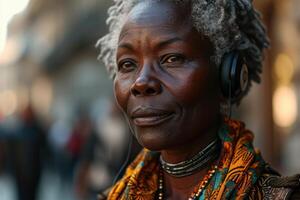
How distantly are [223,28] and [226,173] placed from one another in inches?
25.1

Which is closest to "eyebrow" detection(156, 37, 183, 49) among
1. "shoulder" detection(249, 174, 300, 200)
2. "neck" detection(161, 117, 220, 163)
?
"neck" detection(161, 117, 220, 163)

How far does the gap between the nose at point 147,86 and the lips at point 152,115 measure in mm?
68

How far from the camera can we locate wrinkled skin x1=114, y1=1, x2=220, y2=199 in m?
3.14

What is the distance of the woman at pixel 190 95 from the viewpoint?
3.15 m

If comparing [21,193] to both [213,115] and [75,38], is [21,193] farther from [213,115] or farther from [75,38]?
[75,38]

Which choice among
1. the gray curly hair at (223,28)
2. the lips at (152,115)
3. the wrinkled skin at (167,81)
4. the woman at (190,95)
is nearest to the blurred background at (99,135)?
the gray curly hair at (223,28)

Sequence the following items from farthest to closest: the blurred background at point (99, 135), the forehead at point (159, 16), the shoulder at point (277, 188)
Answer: the blurred background at point (99, 135) → the forehead at point (159, 16) → the shoulder at point (277, 188)

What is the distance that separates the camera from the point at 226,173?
321 cm

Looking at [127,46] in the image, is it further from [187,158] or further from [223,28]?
[187,158]

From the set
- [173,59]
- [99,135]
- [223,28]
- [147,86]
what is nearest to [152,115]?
[147,86]

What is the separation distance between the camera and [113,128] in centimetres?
973

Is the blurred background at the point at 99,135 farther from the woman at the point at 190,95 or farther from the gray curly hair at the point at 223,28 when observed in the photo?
the woman at the point at 190,95

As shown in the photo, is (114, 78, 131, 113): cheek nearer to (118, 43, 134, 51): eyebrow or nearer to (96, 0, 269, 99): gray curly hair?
(118, 43, 134, 51): eyebrow

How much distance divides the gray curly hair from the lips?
35cm
